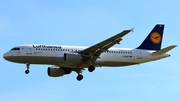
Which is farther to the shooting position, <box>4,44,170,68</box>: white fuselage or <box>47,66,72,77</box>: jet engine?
<box>47,66,72,77</box>: jet engine

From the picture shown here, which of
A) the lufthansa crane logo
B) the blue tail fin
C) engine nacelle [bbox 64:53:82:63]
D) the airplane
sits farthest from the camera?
the lufthansa crane logo

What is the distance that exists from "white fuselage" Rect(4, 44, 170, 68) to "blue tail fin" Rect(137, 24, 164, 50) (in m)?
1.48

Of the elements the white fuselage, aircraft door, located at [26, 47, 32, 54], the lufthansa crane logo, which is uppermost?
the lufthansa crane logo

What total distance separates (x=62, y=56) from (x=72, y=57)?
1.33 meters

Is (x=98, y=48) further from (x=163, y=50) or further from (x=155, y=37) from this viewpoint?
(x=155, y=37)

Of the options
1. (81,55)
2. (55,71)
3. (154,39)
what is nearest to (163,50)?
(154,39)

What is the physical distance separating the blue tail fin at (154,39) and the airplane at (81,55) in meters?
0.16

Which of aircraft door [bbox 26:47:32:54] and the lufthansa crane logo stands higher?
the lufthansa crane logo

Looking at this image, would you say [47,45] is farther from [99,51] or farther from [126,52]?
[126,52]

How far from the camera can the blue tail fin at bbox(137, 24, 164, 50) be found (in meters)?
63.4

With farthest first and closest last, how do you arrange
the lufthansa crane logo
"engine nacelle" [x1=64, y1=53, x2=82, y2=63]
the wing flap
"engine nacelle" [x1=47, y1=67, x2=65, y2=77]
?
the lufthansa crane logo → "engine nacelle" [x1=47, y1=67, x2=65, y2=77] → "engine nacelle" [x1=64, y1=53, x2=82, y2=63] → the wing flap

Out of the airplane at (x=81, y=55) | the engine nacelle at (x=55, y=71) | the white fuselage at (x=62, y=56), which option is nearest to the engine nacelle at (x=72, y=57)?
the airplane at (x=81, y=55)

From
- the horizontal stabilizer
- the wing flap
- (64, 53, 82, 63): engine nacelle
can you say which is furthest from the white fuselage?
the wing flap

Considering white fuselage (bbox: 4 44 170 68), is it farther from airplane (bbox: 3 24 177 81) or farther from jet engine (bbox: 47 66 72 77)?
jet engine (bbox: 47 66 72 77)
